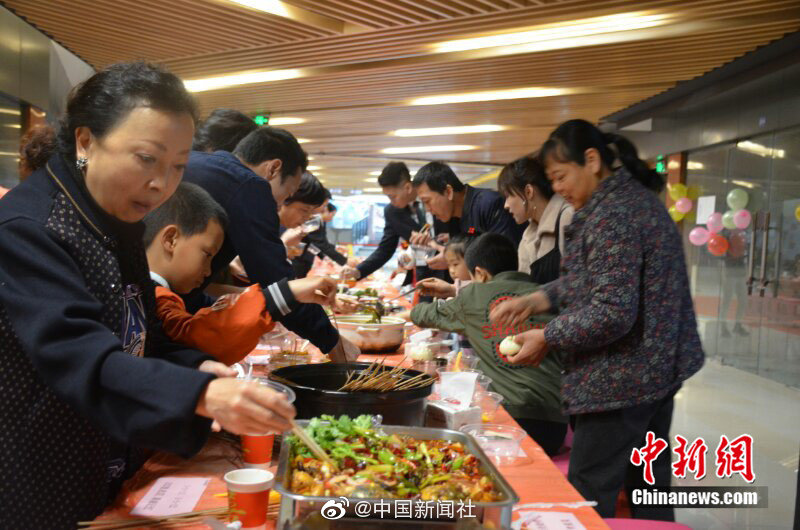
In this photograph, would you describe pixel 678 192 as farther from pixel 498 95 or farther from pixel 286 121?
pixel 286 121

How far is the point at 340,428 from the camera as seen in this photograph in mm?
1196

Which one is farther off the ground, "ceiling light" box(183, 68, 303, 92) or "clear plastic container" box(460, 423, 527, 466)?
"ceiling light" box(183, 68, 303, 92)

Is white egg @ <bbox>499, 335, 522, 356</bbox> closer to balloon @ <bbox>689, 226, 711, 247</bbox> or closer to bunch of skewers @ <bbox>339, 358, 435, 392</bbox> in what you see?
bunch of skewers @ <bbox>339, 358, 435, 392</bbox>

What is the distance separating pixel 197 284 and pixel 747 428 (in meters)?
4.47

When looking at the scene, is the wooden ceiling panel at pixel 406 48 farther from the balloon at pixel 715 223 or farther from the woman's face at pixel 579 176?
the woman's face at pixel 579 176

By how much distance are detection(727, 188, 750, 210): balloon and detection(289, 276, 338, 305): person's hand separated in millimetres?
6280

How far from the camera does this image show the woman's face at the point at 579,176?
6.97ft

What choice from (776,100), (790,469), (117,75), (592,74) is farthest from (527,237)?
(776,100)

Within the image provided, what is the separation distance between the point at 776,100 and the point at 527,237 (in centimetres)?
444

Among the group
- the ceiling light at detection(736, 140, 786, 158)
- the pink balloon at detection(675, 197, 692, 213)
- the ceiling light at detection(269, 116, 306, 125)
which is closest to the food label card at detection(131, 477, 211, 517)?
the ceiling light at detection(736, 140, 786, 158)

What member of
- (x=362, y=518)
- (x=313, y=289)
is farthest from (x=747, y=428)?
(x=362, y=518)

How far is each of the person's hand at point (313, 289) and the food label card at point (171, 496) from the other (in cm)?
60

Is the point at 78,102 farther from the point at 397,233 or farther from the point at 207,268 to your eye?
the point at 397,233

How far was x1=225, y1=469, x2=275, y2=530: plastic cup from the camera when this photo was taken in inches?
38.8
